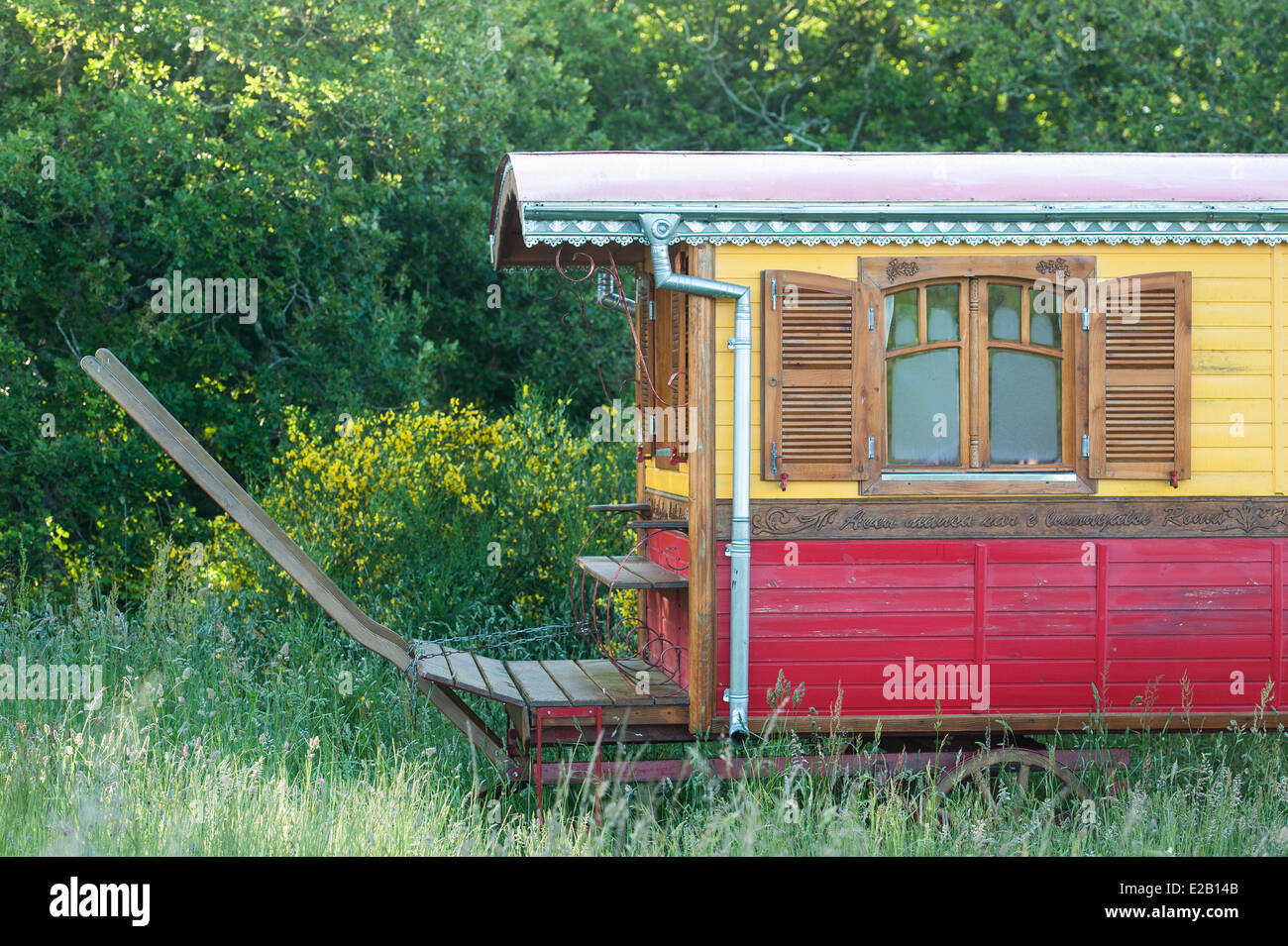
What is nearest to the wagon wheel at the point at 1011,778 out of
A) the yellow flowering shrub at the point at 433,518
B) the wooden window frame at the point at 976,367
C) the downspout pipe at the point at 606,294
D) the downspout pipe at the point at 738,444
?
the downspout pipe at the point at 738,444

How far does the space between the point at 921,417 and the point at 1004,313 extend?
2.18 feet

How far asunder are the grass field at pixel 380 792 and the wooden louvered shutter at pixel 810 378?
4.61ft

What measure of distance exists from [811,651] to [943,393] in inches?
56.8

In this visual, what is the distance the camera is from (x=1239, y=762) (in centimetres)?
721

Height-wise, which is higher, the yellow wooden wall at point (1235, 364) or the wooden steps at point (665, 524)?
the yellow wooden wall at point (1235, 364)

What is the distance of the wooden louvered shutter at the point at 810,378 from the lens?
20.7ft

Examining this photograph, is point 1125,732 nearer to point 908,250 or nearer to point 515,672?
point 908,250

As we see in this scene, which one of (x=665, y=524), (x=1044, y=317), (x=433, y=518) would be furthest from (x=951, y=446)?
(x=433, y=518)

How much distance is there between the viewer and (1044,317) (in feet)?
21.4

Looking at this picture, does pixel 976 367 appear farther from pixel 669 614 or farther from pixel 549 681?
pixel 549 681

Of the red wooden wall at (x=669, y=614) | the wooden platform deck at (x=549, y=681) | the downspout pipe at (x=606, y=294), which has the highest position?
the downspout pipe at (x=606, y=294)

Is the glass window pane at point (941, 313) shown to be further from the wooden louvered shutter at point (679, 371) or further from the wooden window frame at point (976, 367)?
the wooden louvered shutter at point (679, 371)

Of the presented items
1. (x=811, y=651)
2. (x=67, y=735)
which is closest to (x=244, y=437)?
(x=67, y=735)

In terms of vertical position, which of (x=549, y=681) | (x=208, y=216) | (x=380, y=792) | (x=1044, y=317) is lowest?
(x=380, y=792)
